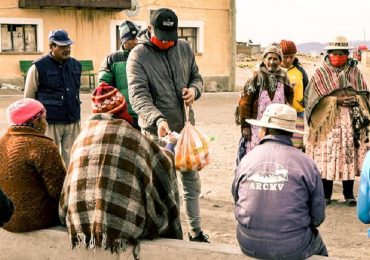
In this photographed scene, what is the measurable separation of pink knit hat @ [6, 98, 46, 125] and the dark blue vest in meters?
1.95

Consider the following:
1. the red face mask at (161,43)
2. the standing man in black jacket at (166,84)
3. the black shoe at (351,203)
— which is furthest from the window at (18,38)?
the red face mask at (161,43)

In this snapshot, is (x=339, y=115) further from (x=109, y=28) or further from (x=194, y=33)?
(x=194, y=33)

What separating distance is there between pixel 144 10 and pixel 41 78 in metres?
18.5

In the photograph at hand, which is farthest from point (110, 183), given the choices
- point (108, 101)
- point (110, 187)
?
point (108, 101)

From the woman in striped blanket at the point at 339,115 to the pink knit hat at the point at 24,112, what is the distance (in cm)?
333

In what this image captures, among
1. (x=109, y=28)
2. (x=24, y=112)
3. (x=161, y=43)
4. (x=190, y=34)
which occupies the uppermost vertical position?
(x=109, y=28)

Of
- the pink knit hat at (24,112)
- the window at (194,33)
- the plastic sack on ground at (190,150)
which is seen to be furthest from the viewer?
the window at (194,33)

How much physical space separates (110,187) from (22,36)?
817 inches

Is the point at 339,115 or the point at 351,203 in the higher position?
the point at 339,115

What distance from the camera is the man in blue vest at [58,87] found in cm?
684

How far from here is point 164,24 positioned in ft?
17.6

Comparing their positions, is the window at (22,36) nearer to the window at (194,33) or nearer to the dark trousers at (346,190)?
the window at (194,33)

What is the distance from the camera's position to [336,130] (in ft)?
23.3

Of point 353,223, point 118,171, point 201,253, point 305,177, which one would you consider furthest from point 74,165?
point 353,223
